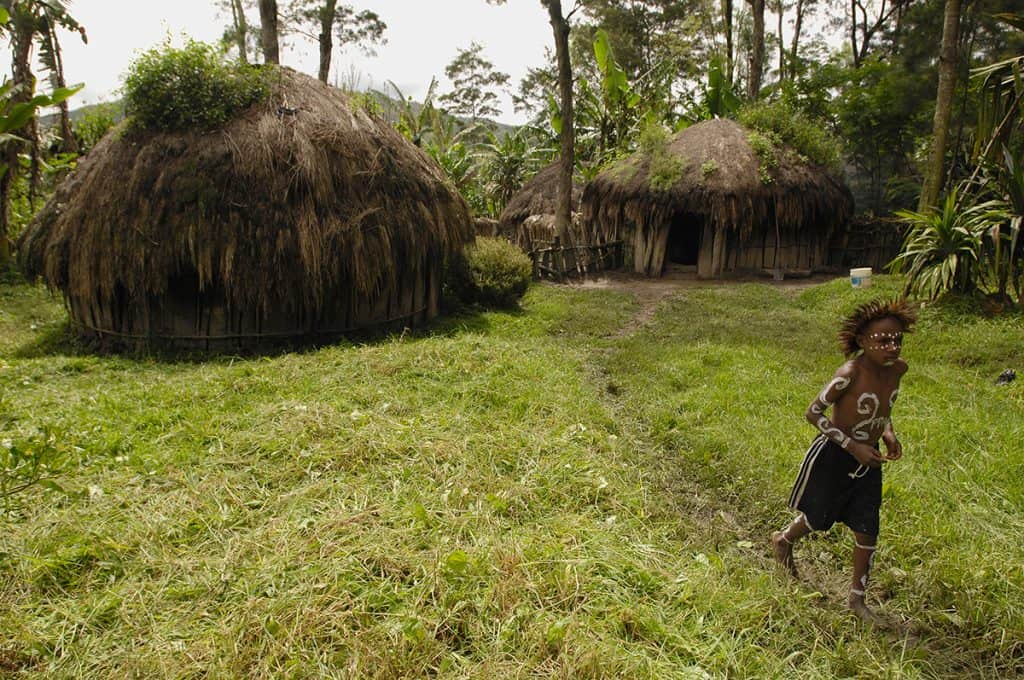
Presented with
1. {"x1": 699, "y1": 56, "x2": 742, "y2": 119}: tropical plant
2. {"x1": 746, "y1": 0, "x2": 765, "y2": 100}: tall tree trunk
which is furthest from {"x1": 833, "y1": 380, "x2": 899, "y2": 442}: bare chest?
{"x1": 746, "y1": 0, "x2": 765, "y2": 100}: tall tree trunk

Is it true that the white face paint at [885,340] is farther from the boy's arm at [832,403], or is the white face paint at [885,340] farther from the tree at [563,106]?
the tree at [563,106]

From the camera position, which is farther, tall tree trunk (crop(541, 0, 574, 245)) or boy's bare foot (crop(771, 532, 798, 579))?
tall tree trunk (crop(541, 0, 574, 245))

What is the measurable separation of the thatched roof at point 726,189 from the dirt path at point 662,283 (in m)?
1.39

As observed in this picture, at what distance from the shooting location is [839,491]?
3.02 meters

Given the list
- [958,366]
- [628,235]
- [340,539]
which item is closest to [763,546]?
[340,539]

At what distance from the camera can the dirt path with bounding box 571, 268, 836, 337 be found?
13.1 meters

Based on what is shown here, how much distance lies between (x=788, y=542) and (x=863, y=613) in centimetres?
44

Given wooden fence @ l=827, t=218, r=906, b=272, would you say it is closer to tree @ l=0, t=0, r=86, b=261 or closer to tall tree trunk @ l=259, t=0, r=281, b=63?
tall tree trunk @ l=259, t=0, r=281, b=63

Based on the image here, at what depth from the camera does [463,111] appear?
125 feet

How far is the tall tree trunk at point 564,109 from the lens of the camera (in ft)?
49.2

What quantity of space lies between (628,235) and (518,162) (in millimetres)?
9653

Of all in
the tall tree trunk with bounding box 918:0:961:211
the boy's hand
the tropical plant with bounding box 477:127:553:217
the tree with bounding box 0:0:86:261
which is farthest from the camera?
the tropical plant with bounding box 477:127:553:217

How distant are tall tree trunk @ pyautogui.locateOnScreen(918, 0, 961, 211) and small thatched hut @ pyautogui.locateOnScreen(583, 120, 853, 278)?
3.61 metres

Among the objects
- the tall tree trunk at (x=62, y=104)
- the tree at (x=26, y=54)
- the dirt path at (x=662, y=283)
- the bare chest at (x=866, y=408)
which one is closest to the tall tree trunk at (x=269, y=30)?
the tree at (x=26, y=54)
